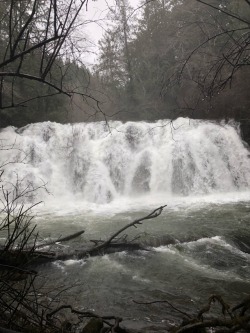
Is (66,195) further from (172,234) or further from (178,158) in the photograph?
(172,234)

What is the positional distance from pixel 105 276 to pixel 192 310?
171cm

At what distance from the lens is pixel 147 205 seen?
1127 centimetres

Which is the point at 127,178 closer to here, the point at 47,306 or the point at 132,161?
the point at 132,161

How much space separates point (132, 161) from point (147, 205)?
3082mm

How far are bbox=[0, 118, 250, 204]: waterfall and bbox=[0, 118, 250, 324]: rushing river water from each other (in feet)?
0.15

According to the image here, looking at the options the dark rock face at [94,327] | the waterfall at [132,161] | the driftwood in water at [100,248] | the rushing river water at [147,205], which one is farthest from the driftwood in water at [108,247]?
the waterfall at [132,161]

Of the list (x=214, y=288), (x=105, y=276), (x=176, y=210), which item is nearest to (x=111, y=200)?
(x=176, y=210)

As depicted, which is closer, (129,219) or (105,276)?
(105,276)

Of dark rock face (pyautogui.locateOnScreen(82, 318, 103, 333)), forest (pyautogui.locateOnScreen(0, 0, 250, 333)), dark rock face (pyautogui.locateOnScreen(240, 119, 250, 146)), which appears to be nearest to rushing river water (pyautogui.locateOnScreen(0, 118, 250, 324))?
forest (pyautogui.locateOnScreen(0, 0, 250, 333))

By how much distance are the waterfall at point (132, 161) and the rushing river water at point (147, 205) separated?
1.8 inches

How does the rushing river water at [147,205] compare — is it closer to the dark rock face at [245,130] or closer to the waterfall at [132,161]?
the waterfall at [132,161]

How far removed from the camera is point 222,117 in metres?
15.5

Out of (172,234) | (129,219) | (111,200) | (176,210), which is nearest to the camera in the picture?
(172,234)

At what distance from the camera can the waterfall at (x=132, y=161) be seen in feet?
41.8
